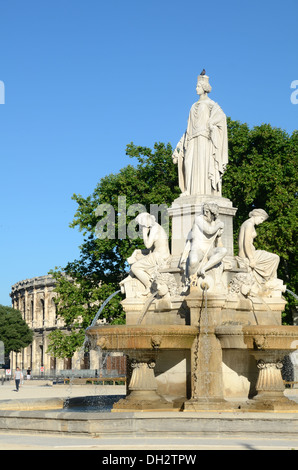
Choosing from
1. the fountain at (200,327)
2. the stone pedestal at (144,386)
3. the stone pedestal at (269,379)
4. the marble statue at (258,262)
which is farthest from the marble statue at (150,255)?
the stone pedestal at (269,379)

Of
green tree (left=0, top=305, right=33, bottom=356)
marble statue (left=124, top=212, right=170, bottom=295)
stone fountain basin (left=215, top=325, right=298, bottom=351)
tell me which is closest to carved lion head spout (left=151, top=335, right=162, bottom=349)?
stone fountain basin (left=215, top=325, right=298, bottom=351)

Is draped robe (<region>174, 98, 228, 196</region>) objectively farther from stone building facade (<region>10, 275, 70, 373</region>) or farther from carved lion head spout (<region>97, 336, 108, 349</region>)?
stone building facade (<region>10, 275, 70, 373</region>)

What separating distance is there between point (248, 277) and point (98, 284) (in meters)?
25.0

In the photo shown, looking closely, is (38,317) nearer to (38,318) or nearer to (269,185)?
(38,318)

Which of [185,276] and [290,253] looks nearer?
[185,276]

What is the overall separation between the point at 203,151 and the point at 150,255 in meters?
2.68

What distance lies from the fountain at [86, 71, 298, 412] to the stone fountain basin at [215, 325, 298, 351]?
2 centimetres

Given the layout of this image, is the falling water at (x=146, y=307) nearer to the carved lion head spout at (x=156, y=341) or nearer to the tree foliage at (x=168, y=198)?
the carved lion head spout at (x=156, y=341)

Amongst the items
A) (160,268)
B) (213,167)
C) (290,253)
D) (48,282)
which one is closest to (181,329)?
(160,268)

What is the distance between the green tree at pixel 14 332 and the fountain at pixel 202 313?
7651 centimetres

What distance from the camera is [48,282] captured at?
94.2 meters

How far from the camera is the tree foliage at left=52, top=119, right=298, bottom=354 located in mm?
34438

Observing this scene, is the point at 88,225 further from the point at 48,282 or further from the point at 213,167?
the point at 48,282

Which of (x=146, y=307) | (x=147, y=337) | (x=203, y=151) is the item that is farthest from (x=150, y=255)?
(x=147, y=337)
